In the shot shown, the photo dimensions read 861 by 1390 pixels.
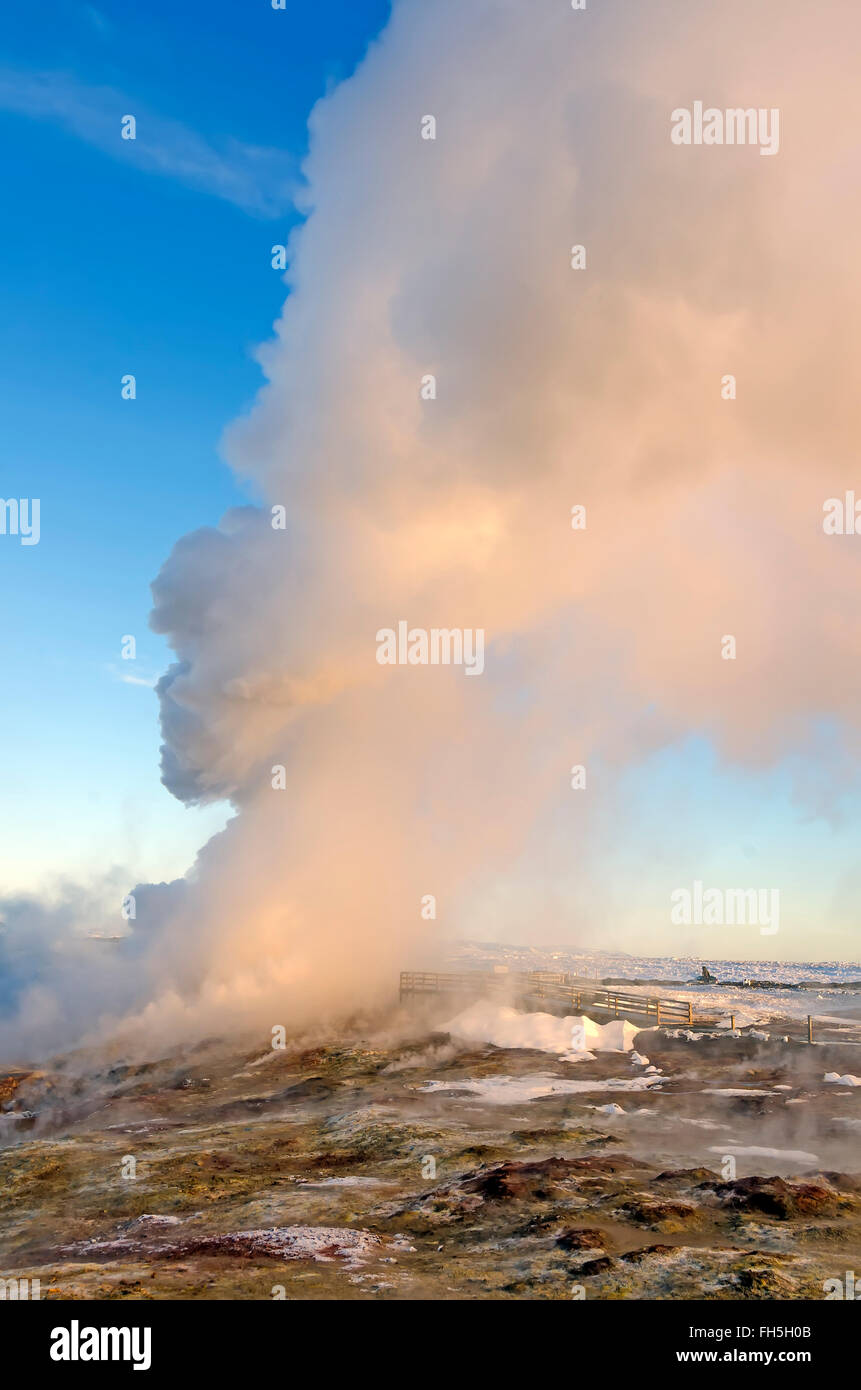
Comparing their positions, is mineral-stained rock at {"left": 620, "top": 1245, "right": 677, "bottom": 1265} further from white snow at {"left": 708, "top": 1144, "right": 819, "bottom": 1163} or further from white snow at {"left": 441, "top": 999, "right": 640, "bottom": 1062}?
white snow at {"left": 441, "top": 999, "right": 640, "bottom": 1062}

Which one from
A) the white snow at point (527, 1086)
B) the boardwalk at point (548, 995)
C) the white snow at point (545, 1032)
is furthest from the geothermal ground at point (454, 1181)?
the boardwalk at point (548, 995)

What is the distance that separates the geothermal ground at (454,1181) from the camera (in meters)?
15.2

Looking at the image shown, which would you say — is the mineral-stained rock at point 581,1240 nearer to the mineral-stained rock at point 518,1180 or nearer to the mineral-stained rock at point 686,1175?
the mineral-stained rock at point 518,1180

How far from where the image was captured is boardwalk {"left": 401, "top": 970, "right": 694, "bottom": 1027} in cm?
5328

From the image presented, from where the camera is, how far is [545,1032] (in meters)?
46.4

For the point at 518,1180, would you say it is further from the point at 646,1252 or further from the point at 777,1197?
the point at 777,1197

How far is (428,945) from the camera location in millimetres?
92000

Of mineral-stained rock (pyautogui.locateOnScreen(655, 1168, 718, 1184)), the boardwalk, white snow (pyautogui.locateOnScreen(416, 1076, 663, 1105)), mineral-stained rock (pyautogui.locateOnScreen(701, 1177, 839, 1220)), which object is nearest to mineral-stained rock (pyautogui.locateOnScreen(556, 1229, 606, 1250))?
mineral-stained rock (pyautogui.locateOnScreen(701, 1177, 839, 1220))

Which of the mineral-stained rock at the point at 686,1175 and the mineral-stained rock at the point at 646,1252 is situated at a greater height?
the mineral-stained rock at the point at 646,1252

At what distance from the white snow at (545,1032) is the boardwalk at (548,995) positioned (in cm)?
384

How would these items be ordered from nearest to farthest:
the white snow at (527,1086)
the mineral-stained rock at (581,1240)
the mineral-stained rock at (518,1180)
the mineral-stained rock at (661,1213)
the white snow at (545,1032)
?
the mineral-stained rock at (581,1240), the mineral-stained rock at (661,1213), the mineral-stained rock at (518,1180), the white snow at (527,1086), the white snow at (545,1032)

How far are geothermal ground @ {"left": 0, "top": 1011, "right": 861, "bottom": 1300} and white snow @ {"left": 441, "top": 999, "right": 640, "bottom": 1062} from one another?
1.58 m
